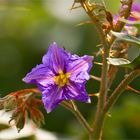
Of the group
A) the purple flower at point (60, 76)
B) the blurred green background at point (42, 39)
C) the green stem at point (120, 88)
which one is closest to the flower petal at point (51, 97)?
the purple flower at point (60, 76)

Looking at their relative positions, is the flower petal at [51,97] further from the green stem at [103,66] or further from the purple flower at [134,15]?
the purple flower at [134,15]

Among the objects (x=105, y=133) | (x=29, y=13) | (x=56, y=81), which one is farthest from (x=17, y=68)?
(x=56, y=81)

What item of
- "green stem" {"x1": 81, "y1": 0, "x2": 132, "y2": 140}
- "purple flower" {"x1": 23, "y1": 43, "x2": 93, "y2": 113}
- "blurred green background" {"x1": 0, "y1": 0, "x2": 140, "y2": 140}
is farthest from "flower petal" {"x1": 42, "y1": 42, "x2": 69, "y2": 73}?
"blurred green background" {"x1": 0, "y1": 0, "x2": 140, "y2": 140}

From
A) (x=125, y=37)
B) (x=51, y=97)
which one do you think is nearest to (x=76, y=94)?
(x=51, y=97)

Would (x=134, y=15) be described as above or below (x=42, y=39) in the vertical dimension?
above

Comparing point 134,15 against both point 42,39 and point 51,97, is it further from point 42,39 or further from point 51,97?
point 42,39
